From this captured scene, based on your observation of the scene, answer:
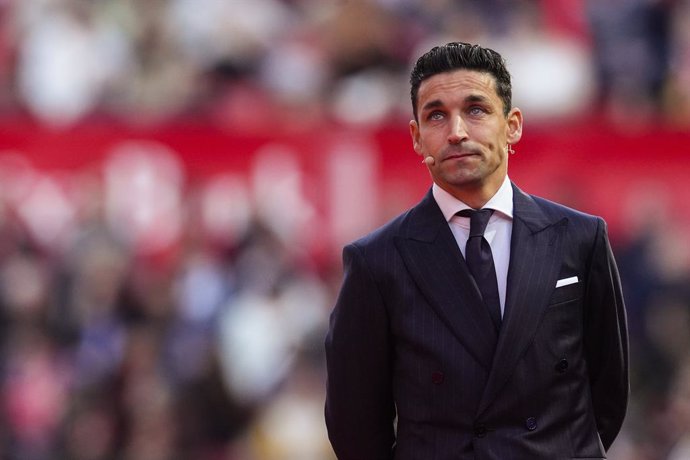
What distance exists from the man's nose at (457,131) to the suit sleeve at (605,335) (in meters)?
0.38

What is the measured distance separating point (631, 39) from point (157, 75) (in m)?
3.14

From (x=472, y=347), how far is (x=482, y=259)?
7.8 inches

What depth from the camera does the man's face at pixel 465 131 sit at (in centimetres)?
314

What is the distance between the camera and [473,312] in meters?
3.14

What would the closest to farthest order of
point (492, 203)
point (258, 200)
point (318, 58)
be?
point (492, 203), point (258, 200), point (318, 58)

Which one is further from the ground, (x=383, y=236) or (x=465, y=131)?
(x=465, y=131)

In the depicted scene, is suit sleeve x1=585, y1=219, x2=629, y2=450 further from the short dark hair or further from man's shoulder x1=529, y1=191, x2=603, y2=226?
the short dark hair

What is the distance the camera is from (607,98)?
30.8 feet

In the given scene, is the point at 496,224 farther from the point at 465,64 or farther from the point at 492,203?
the point at 465,64

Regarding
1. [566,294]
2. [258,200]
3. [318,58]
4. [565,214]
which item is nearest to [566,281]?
[566,294]

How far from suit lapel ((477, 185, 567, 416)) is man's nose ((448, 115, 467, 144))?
237mm

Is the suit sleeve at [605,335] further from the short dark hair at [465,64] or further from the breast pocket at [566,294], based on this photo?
the short dark hair at [465,64]

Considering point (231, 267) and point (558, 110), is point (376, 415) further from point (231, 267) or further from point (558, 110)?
point (558, 110)

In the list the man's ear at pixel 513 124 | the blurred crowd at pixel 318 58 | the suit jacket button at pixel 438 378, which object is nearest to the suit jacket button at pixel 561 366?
the suit jacket button at pixel 438 378
